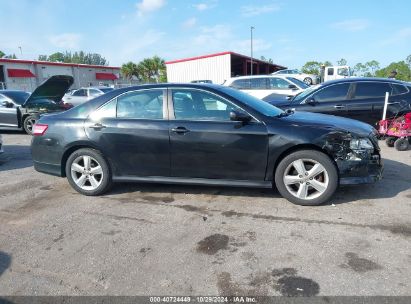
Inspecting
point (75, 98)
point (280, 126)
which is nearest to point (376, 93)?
point (280, 126)

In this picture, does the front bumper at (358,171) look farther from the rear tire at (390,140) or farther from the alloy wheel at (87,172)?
the rear tire at (390,140)

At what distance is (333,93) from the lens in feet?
27.1

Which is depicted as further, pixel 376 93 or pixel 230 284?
pixel 376 93

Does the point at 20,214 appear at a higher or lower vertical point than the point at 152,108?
lower

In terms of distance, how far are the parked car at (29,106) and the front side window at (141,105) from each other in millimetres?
6985

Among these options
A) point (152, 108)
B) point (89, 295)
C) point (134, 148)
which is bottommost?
point (89, 295)

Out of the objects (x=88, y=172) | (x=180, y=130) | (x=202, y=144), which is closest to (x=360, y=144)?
(x=202, y=144)

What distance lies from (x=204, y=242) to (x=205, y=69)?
3329 cm

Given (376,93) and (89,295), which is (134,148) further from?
(376,93)

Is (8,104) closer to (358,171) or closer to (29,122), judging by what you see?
(29,122)

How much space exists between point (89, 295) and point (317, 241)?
2169 millimetres

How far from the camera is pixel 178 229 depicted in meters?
3.85

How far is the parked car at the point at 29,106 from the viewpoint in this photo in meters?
11.0

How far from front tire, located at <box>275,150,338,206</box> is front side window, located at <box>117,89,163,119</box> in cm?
179
